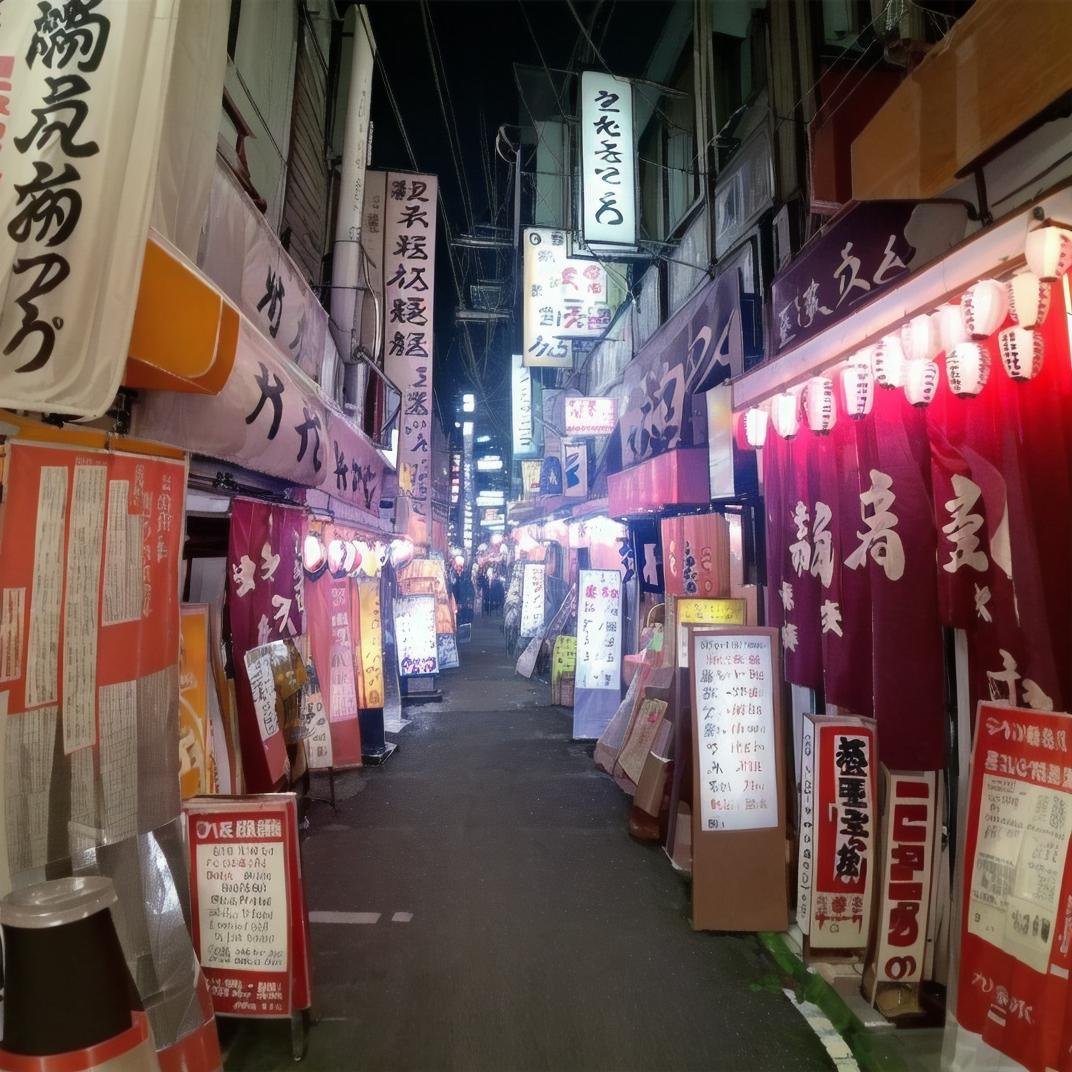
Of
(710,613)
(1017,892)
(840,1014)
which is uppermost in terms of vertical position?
(710,613)

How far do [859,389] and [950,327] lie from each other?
88 cm

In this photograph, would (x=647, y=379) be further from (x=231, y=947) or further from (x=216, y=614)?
(x=231, y=947)

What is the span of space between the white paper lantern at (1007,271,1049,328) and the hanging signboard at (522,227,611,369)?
11.2 m

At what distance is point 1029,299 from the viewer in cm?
359

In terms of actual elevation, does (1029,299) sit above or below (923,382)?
above

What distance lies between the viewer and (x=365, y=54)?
33.6 feet

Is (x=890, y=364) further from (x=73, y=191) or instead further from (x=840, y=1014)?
(x=73, y=191)

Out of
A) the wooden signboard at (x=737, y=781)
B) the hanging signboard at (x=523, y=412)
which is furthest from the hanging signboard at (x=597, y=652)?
the hanging signboard at (x=523, y=412)

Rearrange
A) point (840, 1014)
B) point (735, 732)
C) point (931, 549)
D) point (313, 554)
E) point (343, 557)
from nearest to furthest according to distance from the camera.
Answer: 1. point (931, 549)
2. point (840, 1014)
3. point (735, 732)
4. point (313, 554)
5. point (343, 557)

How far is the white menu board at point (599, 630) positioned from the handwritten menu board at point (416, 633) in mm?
5518

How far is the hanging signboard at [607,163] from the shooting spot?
10.7 m

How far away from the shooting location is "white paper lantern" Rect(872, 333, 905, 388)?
15.4 ft

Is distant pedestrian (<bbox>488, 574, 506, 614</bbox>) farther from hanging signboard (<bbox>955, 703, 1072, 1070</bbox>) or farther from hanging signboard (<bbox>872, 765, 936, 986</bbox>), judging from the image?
hanging signboard (<bbox>955, 703, 1072, 1070</bbox>)

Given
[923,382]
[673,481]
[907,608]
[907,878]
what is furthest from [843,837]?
[673,481]
